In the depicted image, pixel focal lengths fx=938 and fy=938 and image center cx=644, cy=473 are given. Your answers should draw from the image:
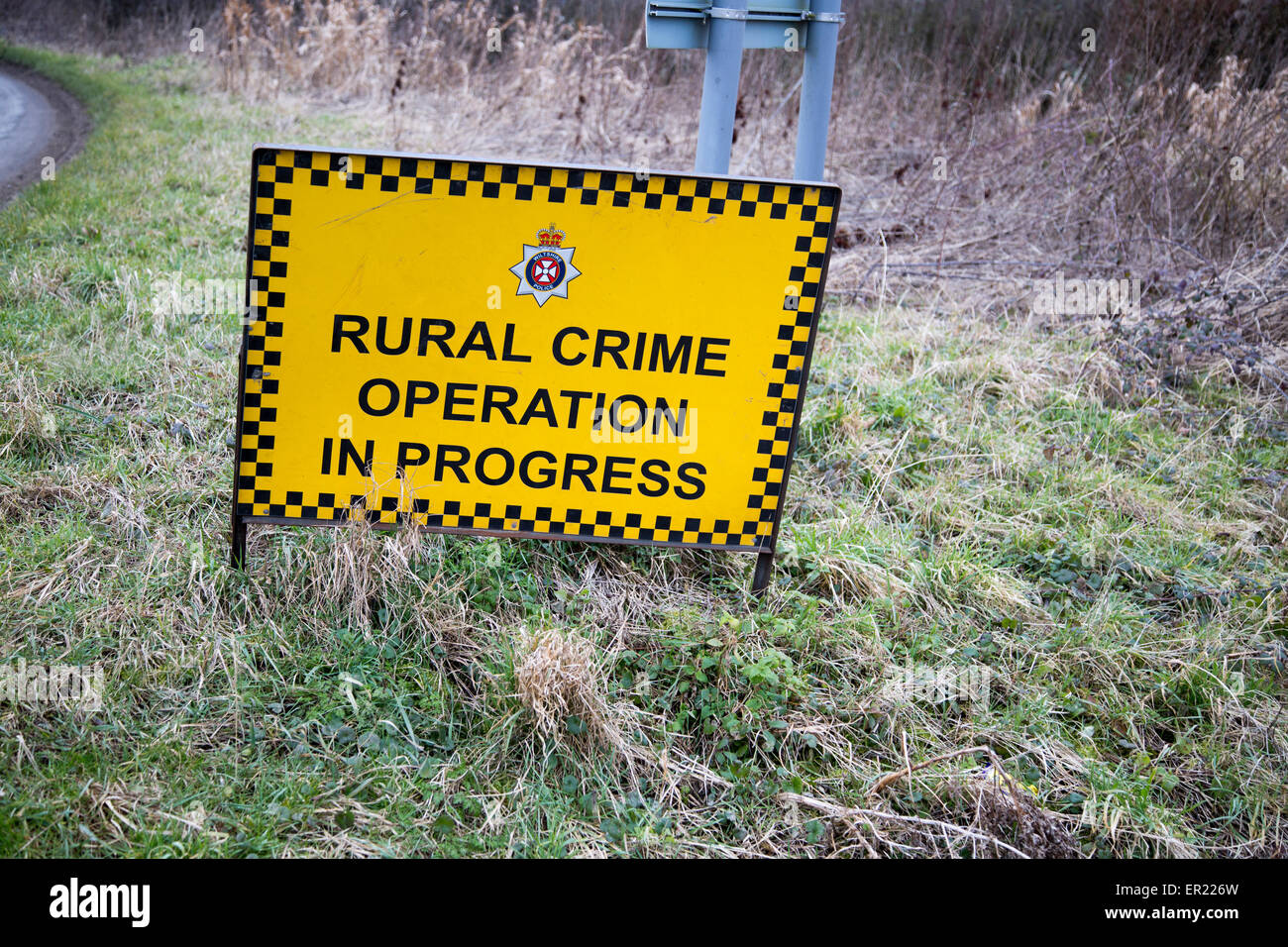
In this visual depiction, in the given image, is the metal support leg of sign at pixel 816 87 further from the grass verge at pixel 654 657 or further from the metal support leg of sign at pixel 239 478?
the metal support leg of sign at pixel 239 478

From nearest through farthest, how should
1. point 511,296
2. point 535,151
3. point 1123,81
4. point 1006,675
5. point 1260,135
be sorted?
point 511,296 → point 1006,675 → point 1260,135 → point 1123,81 → point 535,151

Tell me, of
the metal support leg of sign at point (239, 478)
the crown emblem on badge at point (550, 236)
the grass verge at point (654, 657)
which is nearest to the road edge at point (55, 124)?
the grass verge at point (654, 657)

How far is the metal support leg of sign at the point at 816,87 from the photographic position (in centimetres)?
350

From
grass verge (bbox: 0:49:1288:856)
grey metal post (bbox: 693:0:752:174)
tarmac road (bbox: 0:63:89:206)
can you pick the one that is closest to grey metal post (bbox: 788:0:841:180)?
grey metal post (bbox: 693:0:752:174)

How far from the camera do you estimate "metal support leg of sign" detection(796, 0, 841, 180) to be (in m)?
3.50

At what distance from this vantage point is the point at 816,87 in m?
3.62

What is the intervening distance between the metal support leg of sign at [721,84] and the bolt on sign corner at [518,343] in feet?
2.00

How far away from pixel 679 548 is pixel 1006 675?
46.7 inches

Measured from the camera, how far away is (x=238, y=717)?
2605 mm

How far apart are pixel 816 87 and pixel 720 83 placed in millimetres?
408

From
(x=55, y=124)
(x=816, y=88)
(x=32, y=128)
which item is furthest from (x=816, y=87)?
(x=55, y=124)
